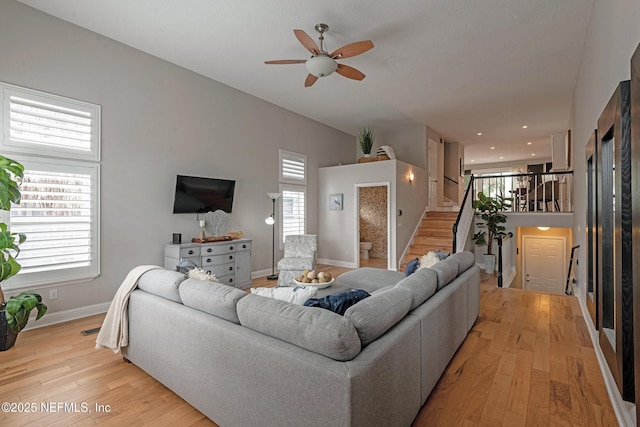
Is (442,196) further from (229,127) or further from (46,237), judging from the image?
(46,237)

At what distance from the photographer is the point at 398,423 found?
1701 millimetres

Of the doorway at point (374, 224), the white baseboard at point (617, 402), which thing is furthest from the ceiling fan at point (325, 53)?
the doorway at point (374, 224)

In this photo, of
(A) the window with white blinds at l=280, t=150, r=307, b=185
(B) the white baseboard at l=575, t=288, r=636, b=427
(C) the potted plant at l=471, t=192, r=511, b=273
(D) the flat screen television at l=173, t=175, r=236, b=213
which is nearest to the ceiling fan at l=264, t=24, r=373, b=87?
(D) the flat screen television at l=173, t=175, r=236, b=213

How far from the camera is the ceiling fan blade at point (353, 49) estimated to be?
329 centimetres

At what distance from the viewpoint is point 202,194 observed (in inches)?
201

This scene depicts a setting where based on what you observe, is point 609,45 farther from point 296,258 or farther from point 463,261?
point 296,258

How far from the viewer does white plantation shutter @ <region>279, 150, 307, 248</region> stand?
6840 millimetres

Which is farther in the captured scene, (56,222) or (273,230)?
(273,230)

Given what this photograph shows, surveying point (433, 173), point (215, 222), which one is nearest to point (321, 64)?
point (215, 222)

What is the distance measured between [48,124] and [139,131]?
1004mm

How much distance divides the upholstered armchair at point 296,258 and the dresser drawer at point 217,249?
89cm

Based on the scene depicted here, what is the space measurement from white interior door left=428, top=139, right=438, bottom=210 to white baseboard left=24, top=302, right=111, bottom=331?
769 centimetres

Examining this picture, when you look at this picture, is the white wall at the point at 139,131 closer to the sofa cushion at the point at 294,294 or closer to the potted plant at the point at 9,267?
the potted plant at the point at 9,267

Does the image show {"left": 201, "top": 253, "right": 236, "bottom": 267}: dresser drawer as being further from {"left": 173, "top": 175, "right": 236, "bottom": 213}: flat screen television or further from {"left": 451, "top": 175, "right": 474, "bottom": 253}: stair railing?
{"left": 451, "top": 175, "right": 474, "bottom": 253}: stair railing
